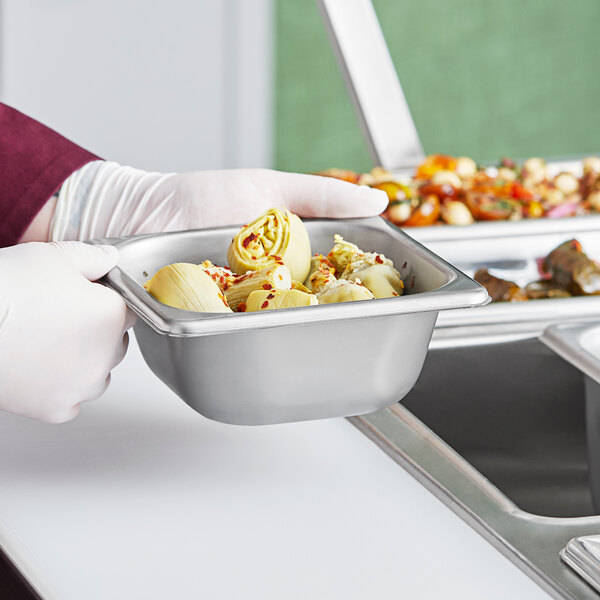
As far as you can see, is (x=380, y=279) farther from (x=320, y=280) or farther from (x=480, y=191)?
(x=480, y=191)

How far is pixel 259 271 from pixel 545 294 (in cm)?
51

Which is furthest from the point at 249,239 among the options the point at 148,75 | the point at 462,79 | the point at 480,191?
the point at 462,79

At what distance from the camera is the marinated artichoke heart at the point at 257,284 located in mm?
694

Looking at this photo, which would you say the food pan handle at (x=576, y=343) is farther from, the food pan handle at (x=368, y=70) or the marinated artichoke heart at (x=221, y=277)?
the food pan handle at (x=368, y=70)

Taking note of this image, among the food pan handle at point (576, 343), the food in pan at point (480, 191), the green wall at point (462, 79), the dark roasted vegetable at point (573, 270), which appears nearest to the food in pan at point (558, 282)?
the dark roasted vegetable at point (573, 270)

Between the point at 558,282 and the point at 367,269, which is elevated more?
the point at 367,269

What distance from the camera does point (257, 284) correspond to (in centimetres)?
70

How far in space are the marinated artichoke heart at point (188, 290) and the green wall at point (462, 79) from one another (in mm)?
2842

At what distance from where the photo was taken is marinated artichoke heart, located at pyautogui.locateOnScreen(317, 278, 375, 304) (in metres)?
0.68

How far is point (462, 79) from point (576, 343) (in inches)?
111

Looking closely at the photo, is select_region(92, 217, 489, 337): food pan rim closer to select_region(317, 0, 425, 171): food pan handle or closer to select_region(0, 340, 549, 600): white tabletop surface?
select_region(0, 340, 549, 600): white tabletop surface

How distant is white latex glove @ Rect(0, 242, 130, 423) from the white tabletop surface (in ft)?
0.21

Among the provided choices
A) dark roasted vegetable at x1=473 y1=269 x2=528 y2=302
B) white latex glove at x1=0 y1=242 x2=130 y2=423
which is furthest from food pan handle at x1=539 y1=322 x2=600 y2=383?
white latex glove at x1=0 y1=242 x2=130 y2=423

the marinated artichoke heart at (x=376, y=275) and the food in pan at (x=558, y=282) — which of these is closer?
the marinated artichoke heart at (x=376, y=275)
